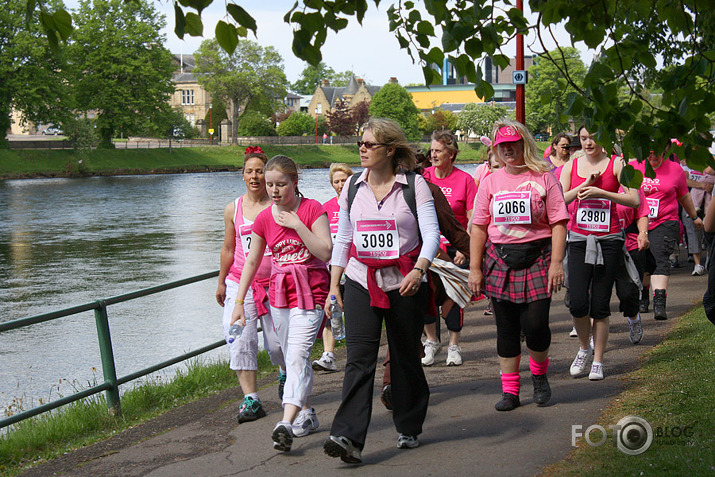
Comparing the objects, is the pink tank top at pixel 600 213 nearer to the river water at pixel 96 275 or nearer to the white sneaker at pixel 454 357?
the white sneaker at pixel 454 357

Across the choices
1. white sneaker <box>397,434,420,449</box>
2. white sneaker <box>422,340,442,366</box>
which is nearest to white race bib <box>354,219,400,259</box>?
white sneaker <box>397,434,420,449</box>

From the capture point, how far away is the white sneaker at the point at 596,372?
23.1 ft

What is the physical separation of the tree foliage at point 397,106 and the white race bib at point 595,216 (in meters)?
122

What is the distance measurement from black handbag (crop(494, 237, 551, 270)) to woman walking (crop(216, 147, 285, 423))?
1636mm

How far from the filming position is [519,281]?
6109mm

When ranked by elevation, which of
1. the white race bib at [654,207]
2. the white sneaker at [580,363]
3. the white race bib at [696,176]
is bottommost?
the white sneaker at [580,363]

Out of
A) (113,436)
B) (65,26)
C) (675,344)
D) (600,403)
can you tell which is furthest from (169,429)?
(675,344)

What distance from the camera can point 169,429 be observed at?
660cm

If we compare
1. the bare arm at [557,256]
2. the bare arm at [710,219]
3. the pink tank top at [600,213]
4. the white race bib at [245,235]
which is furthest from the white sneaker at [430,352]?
the bare arm at [710,219]

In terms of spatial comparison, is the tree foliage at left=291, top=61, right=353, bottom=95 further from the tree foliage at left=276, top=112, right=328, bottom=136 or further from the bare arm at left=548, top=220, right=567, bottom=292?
the bare arm at left=548, top=220, right=567, bottom=292

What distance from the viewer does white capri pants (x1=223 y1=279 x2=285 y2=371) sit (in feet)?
20.8

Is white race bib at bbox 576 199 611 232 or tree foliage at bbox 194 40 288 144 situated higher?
tree foliage at bbox 194 40 288 144

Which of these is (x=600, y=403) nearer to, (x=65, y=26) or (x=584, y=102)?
(x=584, y=102)

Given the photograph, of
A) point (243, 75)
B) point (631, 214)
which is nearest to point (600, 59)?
point (631, 214)
